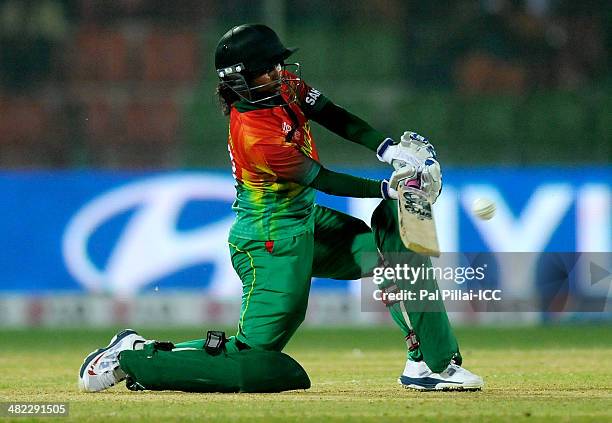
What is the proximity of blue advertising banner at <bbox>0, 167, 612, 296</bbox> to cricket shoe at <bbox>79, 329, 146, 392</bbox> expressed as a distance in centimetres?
501

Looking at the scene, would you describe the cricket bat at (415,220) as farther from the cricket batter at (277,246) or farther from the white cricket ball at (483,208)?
the white cricket ball at (483,208)

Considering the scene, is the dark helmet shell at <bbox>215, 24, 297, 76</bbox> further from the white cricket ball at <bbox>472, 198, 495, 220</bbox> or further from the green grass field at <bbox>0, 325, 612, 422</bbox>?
the green grass field at <bbox>0, 325, 612, 422</bbox>

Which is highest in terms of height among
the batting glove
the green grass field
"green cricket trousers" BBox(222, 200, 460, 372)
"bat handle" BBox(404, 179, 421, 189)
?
"bat handle" BBox(404, 179, 421, 189)

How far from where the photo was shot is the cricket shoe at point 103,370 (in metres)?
5.54

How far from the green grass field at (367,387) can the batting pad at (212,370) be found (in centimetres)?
6

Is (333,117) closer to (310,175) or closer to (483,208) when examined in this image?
(310,175)

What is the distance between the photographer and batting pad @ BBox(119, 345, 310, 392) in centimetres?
540

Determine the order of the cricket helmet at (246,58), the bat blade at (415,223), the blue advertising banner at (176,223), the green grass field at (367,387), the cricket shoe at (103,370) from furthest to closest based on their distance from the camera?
the blue advertising banner at (176,223) → the cricket helmet at (246,58) → the cricket shoe at (103,370) → the bat blade at (415,223) → the green grass field at (367,387)

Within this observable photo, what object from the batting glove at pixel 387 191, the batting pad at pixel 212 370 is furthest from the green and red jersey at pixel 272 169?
the batting pad at pixel 212 370

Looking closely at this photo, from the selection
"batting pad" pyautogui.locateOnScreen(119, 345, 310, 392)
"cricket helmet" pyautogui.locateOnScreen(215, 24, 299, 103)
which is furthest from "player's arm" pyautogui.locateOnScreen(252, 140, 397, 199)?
"batting pad" pyautogui.locateOnScreen(119, 345, 310, 392)

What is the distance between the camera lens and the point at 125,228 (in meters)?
10.8

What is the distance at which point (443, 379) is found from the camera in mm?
5520

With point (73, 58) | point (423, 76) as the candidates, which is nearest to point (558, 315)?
point (423, 76)

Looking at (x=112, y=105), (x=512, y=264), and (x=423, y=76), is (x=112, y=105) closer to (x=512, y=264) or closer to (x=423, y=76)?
(x=423, y=76)
